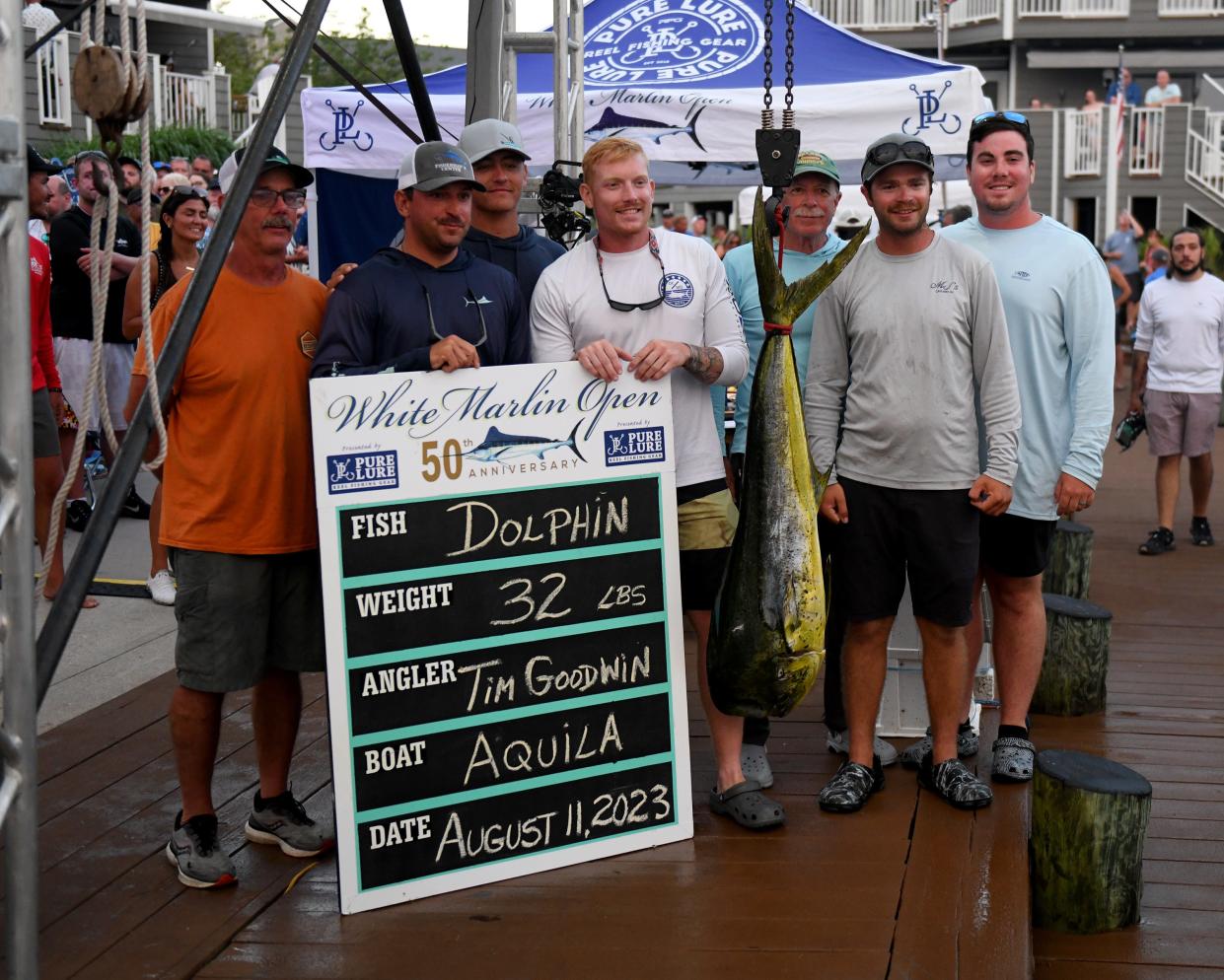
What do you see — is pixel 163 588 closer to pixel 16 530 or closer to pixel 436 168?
pixel 436 168

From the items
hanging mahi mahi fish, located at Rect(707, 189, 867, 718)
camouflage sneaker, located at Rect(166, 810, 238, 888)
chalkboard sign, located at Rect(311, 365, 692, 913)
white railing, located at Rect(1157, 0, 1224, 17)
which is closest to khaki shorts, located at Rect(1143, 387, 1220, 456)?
hanging mahi mahi fish, located at Rect(707, 189, 867, 718)

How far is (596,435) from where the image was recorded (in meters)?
3.98

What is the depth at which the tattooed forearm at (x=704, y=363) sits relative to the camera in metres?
4.04

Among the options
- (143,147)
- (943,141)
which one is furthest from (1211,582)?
(143,147)

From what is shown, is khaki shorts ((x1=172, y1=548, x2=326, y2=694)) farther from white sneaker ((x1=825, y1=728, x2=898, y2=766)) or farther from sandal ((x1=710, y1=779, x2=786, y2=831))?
white sneaker ((x1=825, y1=728, x2=898, y2=766))

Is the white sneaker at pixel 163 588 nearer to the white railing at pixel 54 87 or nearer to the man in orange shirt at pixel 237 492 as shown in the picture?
the man in orange shirt at pixel 237 492

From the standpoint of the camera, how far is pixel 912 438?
422cm

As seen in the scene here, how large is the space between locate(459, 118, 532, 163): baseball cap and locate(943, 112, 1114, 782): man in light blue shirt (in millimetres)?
1460

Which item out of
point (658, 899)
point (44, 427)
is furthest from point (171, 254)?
point (658, 899)

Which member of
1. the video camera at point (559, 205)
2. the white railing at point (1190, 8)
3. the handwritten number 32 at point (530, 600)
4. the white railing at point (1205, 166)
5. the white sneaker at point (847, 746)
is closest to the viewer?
the handwritten number 32 at point (530, 600)

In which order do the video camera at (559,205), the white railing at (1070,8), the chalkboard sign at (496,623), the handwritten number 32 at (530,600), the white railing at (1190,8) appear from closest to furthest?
the chalkboard sign at (496,623)
the handwritten number 32 at (530,600)
the video camera at (559,205)
the white railing at (1190,8)
the white railing at (1070,8)

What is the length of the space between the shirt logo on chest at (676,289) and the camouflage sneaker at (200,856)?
6.11 ft

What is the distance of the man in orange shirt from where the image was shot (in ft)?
12.2

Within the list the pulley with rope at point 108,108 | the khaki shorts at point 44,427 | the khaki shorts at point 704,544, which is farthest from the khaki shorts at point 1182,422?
the pulley with rope at point 108,108
